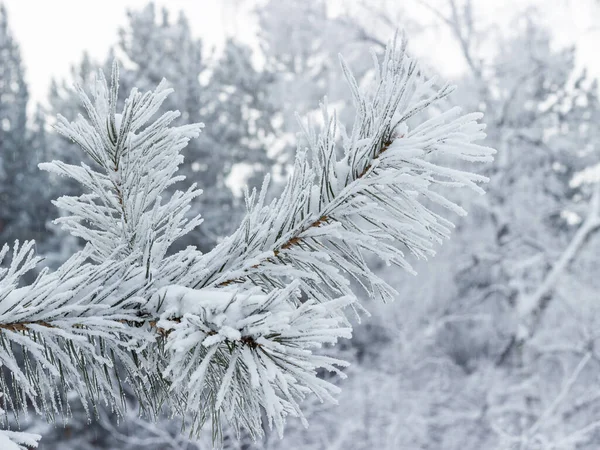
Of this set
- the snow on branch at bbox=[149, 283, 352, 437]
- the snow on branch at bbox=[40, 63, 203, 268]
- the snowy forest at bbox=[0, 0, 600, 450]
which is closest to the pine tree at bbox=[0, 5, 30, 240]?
the snowy forest at bbox=[0, 0, 600, 450]

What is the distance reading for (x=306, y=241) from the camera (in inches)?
21.3

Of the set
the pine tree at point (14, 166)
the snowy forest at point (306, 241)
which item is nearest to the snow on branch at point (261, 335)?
the snowy forest at point (306, 241)

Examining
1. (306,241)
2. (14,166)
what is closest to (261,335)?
(306,241)

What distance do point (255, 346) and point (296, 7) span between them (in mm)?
7814

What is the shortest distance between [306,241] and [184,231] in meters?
0.13

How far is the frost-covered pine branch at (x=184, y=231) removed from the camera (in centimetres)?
47

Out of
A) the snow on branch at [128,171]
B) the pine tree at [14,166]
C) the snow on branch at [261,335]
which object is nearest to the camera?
the snow on branch at [261,335]

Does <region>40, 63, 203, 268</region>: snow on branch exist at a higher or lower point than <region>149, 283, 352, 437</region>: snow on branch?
higher

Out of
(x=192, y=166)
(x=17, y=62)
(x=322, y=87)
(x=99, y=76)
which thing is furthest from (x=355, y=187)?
(x=17, y=62)

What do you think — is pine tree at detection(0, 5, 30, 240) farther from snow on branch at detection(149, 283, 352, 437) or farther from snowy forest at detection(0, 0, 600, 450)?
snow on branch at detection(149, 283, 352, 437)

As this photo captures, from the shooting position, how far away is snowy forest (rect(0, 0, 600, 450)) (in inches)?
18.6

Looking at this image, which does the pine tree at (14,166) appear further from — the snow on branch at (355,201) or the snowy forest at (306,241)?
the snow on branch at (355,201)

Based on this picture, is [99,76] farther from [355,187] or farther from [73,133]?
[355,187]

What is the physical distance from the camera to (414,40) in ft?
22.7
